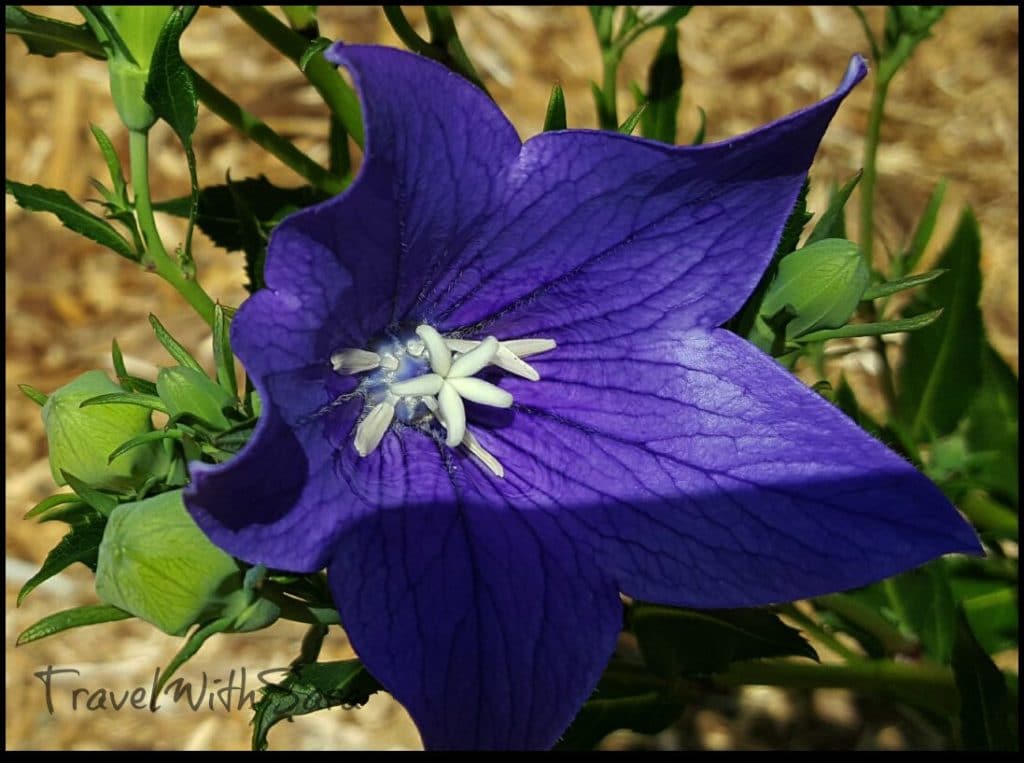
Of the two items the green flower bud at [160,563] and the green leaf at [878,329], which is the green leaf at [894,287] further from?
the green flower bud at [160,563]

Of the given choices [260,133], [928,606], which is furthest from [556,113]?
[928,606]

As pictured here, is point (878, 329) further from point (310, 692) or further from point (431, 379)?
point (310, 692)

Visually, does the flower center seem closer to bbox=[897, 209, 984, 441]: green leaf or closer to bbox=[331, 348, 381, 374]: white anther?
bbox=[331, 348, 381, 374]: white anther

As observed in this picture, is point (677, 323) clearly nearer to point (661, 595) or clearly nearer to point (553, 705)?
point (661, 595)

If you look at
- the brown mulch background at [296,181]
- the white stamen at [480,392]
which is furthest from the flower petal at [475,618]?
the brown mulch background at [296,181]

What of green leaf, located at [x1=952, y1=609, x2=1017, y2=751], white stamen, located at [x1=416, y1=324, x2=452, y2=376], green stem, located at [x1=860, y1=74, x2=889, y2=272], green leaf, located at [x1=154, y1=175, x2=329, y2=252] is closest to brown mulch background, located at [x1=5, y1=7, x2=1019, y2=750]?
green stem, located at [x1=860, y1=74, x2=889, y2=272]

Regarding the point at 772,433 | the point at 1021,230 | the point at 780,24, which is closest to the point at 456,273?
the point at 772,433
